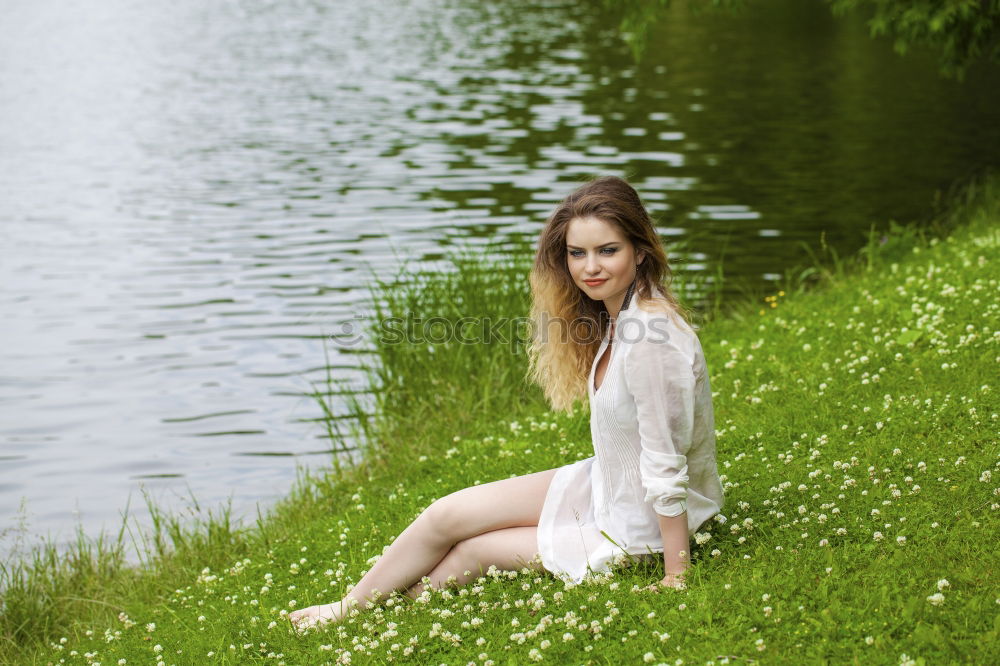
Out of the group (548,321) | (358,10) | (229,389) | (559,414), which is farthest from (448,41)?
(548,321)

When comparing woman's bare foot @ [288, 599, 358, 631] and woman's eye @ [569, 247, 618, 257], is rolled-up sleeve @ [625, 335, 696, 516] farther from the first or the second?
woman's bare foot @ [288, 599, 358, 631]

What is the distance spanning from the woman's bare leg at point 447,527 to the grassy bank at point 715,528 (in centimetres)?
18

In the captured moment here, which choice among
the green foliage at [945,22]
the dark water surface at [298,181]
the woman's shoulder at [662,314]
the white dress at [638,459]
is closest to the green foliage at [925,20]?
the green foliage at [945,22]

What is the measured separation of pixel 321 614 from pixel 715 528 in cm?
Answer: 248

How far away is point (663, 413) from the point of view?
224 inches

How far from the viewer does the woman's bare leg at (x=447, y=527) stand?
629 centimetres

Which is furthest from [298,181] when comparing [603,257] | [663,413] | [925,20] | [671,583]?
[671,583]

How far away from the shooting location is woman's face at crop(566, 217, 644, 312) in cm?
607

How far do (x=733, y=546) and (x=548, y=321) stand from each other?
5.89ft

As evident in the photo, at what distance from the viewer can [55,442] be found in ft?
41.1

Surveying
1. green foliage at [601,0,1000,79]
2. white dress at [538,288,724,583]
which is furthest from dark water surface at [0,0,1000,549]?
white dress at [538,288,724,583]

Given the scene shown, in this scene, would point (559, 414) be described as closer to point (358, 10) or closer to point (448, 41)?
point (448, 41)

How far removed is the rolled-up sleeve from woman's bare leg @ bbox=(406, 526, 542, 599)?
947 mm

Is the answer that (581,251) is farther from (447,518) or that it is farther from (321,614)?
(321,614)
